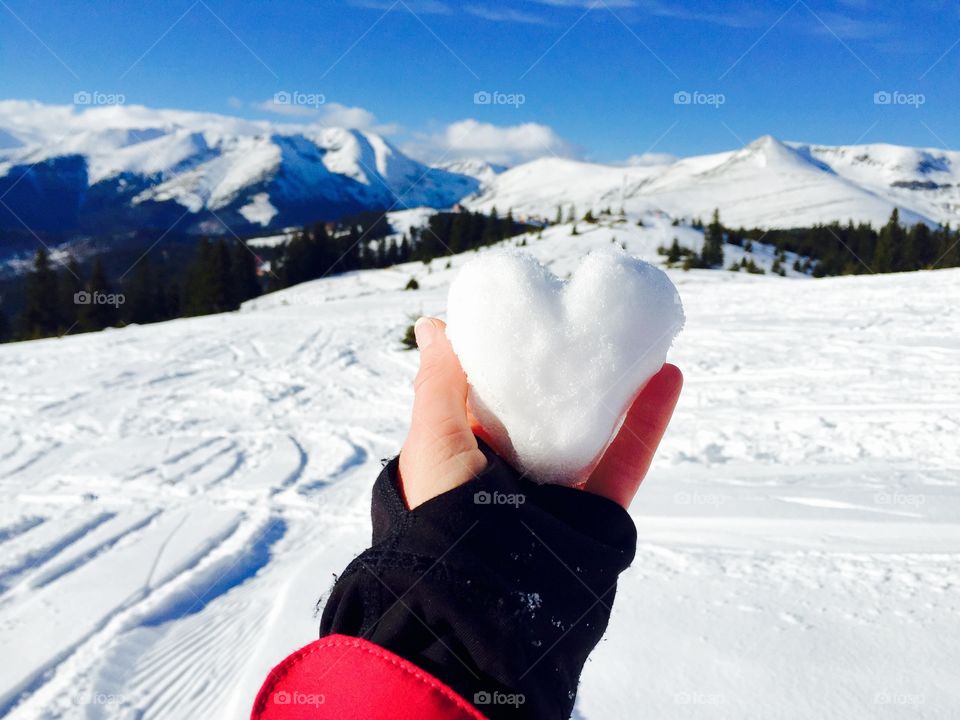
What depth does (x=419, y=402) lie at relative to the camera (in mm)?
1839

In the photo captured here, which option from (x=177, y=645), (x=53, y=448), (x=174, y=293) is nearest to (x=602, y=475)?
(x=177, y=645)

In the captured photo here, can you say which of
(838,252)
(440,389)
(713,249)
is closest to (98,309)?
(713,249)

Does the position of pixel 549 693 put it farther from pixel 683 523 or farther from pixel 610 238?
pixel 610 238

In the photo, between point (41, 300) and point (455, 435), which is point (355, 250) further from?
point (455, 435)

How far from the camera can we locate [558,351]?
6.61ft

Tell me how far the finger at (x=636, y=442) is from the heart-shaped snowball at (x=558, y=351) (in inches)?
1.5

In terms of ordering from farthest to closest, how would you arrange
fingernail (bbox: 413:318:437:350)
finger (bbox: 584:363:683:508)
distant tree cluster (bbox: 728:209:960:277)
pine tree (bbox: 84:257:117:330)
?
distant tree cluster (bbox: 728:209:960:277)
pine tree (bbox: 84:257:117:330)
fingernail (bbox: 413:318:437:350)
finger (bbox: 584:363:683:508)

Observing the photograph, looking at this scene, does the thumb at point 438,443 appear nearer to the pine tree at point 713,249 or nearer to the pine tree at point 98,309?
the pine tree at point 713,249

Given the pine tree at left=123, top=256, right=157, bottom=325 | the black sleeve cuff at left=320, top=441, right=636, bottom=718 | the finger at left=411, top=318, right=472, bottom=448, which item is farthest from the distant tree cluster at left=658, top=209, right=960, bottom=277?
the pine tree at left=123, top=256, right=157, bottom=325

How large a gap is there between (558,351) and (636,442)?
0.39 meters

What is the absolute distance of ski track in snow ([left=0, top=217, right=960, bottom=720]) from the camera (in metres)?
2.54

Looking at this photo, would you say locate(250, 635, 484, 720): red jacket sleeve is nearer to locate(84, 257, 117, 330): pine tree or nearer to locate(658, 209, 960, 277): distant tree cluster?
locate(658, 209, 960, 277): distant tree cluster

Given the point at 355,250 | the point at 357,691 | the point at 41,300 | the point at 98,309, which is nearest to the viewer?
the point at 357,691

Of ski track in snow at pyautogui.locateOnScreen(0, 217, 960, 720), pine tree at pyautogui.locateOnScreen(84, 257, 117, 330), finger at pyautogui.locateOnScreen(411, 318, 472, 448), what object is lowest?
pine tree at pyautogui.locateOnScreen(84, 257, 117, 330)
